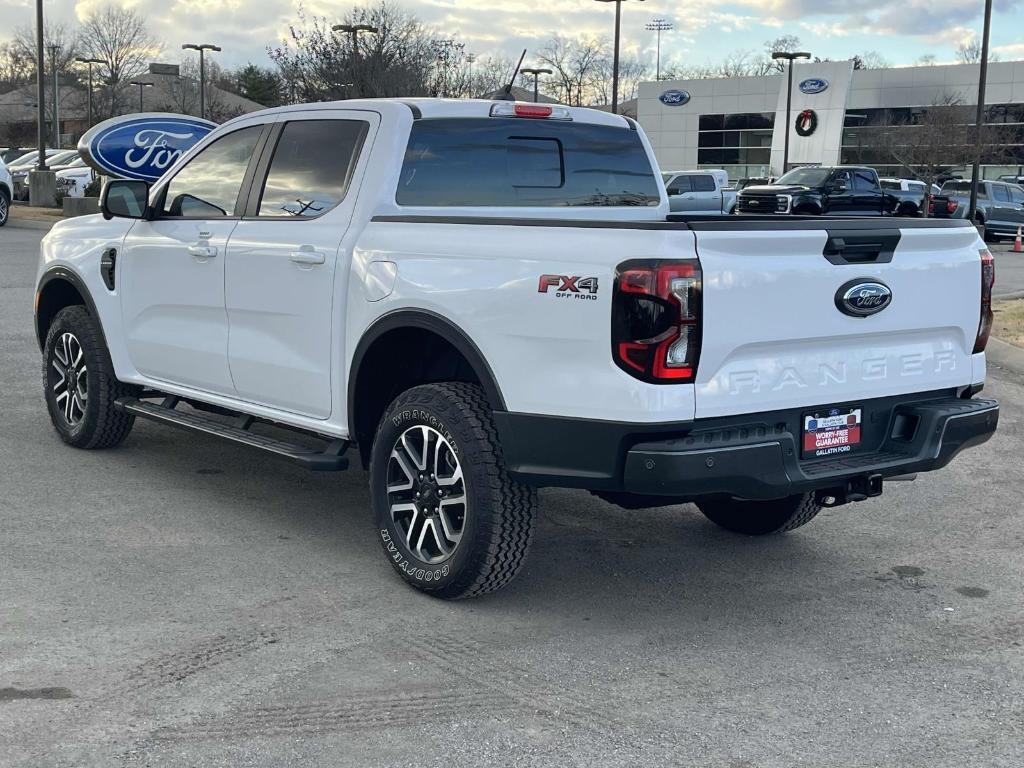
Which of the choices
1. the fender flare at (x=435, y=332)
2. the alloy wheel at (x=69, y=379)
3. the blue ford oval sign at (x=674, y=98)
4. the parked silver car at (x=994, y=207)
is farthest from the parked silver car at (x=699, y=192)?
the blue ford oval sign at (x=674, y=98)

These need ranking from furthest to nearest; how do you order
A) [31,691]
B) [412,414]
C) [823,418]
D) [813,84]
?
[813,84], [412,414], [823,418], [31,691]

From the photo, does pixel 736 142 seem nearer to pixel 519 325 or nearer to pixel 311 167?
pixel 311 167

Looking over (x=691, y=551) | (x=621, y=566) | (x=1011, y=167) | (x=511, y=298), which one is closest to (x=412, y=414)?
(x=511, y=298)

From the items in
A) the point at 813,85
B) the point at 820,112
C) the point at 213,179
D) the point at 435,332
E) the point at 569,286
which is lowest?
the point at 435,332

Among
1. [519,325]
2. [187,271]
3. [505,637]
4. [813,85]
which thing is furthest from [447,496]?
[813,85]

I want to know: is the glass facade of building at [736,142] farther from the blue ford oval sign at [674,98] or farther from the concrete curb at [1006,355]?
the concrete curb at [1006,355]

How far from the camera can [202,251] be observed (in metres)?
5.97

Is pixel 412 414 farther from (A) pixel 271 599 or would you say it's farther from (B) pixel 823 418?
(B) pixel 823 418

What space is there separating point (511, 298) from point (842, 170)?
29.6 meters

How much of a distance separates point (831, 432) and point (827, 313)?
1.48ft

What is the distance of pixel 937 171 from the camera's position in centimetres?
5219

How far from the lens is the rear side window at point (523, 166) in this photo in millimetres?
5461

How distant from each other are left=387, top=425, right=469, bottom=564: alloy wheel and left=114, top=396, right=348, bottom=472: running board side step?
1.30 feet

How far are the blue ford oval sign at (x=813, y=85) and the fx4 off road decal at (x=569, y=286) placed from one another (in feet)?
206
